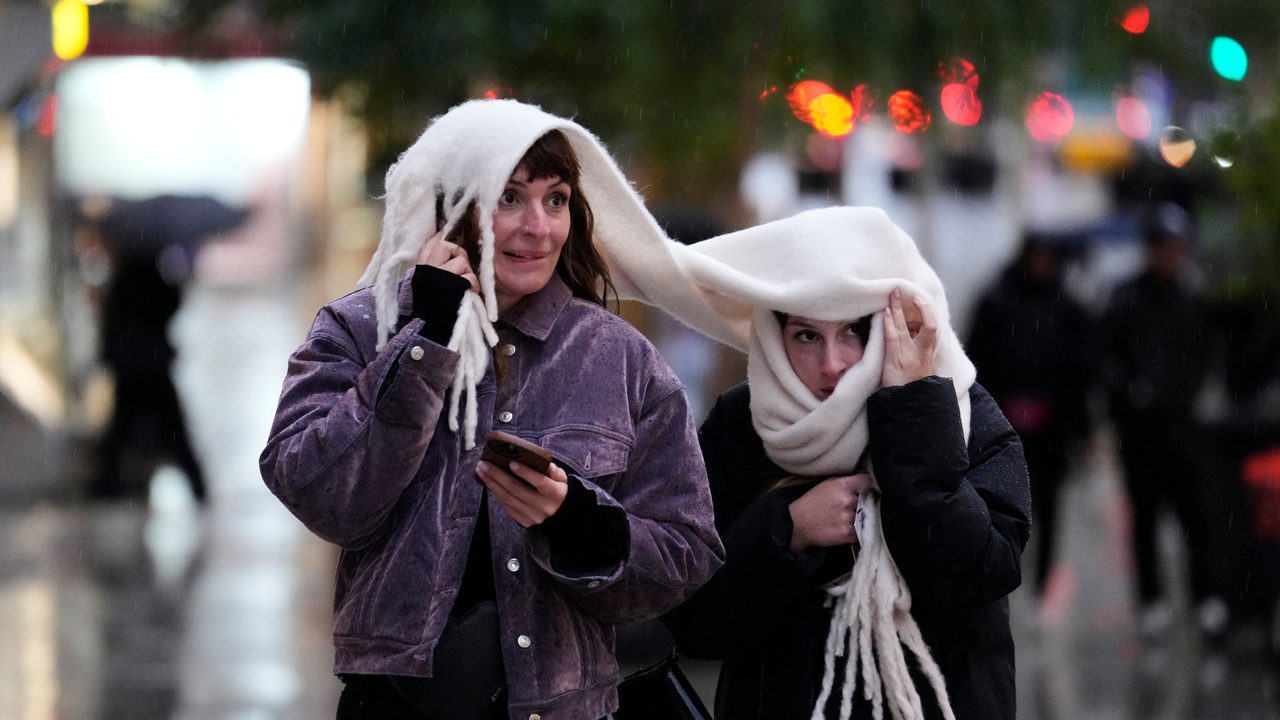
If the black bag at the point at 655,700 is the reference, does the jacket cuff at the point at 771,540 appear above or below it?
above

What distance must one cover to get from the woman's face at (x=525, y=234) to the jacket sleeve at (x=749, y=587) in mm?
639

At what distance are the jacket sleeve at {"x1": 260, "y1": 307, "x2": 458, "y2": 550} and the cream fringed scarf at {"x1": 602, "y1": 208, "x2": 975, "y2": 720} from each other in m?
0.67

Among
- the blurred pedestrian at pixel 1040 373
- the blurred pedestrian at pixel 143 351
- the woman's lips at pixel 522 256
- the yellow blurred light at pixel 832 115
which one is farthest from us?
the blurred pedestrian at pixel 143 351

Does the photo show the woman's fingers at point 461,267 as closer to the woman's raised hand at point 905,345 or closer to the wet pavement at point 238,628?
the woman's raised hand at point 905,345

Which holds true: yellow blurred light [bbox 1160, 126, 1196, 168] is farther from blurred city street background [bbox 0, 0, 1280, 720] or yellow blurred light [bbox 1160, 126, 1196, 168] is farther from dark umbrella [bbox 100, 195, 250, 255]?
dark umbrella [bbox 100, 195, 250, 255]

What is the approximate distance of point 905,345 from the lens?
333 cm

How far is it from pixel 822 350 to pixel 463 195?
0.78 meters

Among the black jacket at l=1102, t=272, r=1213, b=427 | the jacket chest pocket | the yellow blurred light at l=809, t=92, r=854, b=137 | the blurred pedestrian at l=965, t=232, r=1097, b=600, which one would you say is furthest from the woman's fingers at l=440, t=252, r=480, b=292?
the black jacket at l=1102, t=272, r=1213, b=427

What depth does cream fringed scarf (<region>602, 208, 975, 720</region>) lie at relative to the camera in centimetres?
330

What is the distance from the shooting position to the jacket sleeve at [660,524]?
9.63ft

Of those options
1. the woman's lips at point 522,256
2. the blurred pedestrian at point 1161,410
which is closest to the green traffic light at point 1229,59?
the blurred pedestrian at point 1161,410

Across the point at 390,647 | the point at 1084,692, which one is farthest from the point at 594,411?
the point at 1084,692

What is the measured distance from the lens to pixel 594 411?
301cm

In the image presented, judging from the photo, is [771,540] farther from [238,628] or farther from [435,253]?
[238,628]
